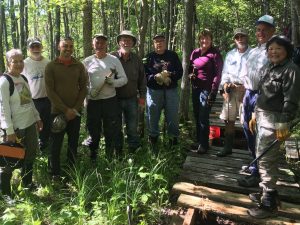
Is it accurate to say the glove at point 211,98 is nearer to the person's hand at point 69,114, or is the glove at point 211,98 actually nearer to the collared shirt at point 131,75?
the collared shirt at point 131,75

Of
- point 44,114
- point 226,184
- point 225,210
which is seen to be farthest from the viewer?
point 44,114

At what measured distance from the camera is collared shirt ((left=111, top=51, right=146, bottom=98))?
19.1ft

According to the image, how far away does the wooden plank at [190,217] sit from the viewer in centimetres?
423

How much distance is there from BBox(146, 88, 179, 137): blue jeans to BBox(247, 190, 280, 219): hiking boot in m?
2.37

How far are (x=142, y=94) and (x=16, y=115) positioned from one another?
2247 millimetres

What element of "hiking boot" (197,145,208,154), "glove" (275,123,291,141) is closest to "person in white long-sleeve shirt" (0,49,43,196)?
"hiking boot" (197,145,208,154)

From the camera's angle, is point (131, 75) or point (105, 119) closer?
point (105, 119)

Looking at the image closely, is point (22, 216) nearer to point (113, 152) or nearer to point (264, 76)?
point (113, 152)

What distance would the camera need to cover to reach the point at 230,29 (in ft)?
98.9

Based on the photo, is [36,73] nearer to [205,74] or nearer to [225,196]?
[205,74]

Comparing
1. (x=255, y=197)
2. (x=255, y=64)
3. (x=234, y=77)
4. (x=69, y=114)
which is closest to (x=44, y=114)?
(x=69, y=114)

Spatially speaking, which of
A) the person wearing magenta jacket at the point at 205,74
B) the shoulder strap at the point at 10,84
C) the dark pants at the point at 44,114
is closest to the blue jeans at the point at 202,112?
the person wearing magenta jacket at the point at 205,74

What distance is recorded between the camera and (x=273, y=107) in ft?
13.3

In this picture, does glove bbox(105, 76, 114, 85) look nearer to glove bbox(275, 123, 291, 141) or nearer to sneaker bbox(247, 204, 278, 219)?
glove bbox(275, 123, 291, 141)
